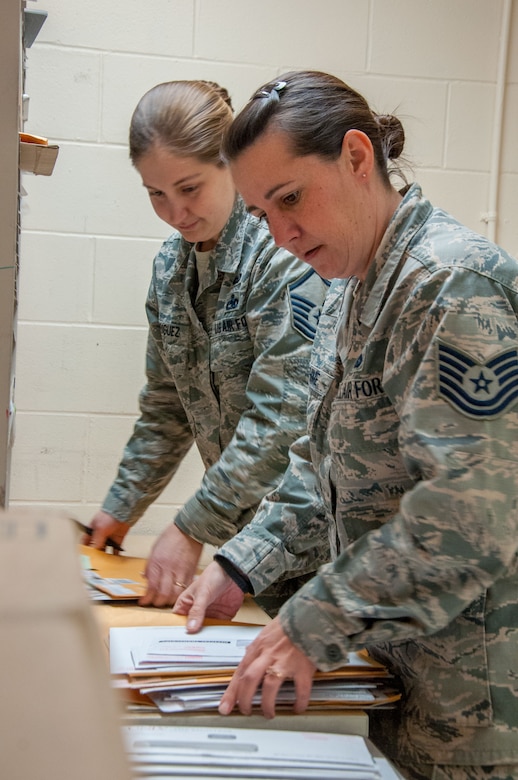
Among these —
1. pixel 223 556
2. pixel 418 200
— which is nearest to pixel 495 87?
pixel 418 200

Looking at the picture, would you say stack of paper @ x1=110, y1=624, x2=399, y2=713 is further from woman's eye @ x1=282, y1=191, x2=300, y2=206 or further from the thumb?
woman's eye @ x1=282, y1=191, x2=300, y2=206

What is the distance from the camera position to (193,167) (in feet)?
4.69

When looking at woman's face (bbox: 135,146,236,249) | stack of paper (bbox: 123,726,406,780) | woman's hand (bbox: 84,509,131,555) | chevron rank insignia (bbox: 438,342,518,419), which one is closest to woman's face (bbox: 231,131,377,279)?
chevron rank insignia (bbox: 438,342,518,419)

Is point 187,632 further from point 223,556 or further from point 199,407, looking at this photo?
point 199,407

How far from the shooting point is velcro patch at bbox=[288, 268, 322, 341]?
52.9 inches

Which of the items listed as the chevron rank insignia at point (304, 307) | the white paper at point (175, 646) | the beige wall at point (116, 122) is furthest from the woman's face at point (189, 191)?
the beige wall at point (116, 122)

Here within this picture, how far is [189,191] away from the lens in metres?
1.46

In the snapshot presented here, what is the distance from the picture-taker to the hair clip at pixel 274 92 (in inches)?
39.5

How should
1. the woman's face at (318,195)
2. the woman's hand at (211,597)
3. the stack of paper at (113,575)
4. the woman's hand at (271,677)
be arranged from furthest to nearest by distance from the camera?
the stack of paper at (113,575) < the woman's hand at (211,597) < the woman's face at (318,195) < the woman's hand at (271,677)

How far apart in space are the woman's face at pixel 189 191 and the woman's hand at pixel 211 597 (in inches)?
25.4

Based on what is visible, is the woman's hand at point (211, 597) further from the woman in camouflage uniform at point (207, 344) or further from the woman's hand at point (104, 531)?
the woman's hand at point (104, 531)

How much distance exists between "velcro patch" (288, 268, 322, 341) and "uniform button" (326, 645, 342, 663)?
0.60 metres

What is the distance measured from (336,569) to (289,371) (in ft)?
1.78

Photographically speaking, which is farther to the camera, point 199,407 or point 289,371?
point 199,407
